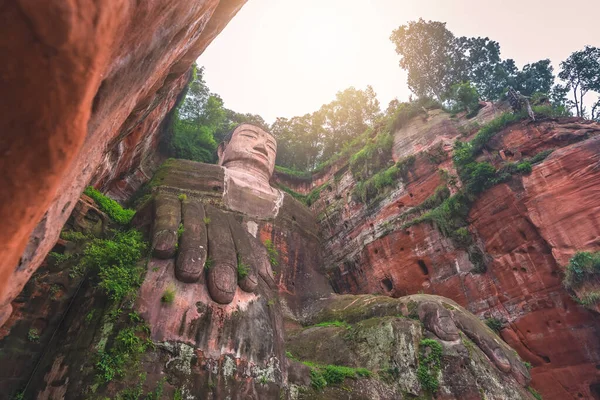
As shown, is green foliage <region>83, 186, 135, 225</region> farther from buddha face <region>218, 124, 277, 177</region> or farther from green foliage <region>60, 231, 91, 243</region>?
buddha face <region>218, 124, 277, 177</region>

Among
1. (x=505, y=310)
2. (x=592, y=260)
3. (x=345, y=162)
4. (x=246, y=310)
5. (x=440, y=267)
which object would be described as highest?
(x=345, y=162)

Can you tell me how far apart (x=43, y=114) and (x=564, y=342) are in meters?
13.2

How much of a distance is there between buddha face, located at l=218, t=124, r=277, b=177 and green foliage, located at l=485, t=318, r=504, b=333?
10783 millimetres

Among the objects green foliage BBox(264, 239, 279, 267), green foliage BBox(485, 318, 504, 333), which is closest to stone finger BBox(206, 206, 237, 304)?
green foliage BBox(264, 239, 279, 267)

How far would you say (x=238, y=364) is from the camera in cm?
610

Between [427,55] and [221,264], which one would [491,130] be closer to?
[221,264]

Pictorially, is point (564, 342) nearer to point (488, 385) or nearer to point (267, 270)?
point (488, 385)

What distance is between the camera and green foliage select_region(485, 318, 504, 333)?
37.5ft

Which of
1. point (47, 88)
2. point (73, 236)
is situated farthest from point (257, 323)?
point (47, 88)

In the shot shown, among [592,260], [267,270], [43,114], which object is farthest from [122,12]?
[592,260]

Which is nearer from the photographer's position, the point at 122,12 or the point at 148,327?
the point at 122,12

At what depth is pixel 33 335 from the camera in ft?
20.9

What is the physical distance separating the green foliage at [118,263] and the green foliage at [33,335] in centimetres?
134

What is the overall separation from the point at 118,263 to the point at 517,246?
12150 mm
